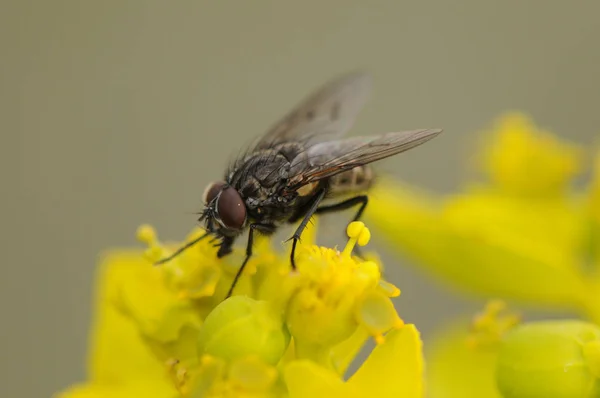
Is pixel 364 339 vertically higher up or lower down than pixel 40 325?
higher up

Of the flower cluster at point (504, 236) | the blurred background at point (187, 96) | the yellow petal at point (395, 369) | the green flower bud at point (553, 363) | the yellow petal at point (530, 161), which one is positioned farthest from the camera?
the blurred background at point (187, 96)

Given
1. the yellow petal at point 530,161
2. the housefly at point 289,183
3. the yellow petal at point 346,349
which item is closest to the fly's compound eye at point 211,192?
the housefly at point 289,183

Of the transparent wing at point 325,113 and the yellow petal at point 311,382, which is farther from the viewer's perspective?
the transparent wing at point 325,113

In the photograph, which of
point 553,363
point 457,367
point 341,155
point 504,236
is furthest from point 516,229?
point 553,363

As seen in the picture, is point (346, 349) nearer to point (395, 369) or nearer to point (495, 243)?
point (395, 369)

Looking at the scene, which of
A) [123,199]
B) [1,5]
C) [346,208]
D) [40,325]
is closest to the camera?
[346,208]

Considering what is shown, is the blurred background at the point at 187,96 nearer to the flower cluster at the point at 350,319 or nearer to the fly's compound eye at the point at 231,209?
the flower cluster at the point at 350,319

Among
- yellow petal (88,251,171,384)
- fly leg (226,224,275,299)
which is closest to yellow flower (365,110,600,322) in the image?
fly leg (226,224,275,299)

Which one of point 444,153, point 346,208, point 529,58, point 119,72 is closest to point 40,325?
point 119,72

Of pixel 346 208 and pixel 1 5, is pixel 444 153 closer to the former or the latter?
pixel 1 5
